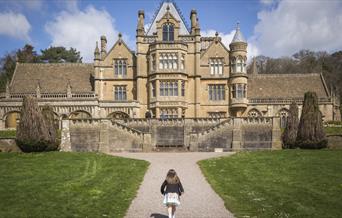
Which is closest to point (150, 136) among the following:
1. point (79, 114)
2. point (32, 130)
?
point (32, 130)

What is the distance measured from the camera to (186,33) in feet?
142

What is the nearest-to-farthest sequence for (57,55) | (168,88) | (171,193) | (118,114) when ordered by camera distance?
1. (171,193)
2. (118,114)
3. (168,88)
4. (57,55)

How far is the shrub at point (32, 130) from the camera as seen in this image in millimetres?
25312

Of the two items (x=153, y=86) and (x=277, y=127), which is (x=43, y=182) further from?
(x=153, y=86)

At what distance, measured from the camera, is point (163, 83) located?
4072 centimetres

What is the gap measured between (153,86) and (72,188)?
26.7m

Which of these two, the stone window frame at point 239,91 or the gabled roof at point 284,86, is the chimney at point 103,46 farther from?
the gabled roof at point 284,86

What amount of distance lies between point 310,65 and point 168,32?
158 ft

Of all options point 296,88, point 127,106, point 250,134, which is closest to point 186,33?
point 127,106

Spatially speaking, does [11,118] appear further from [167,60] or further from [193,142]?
[193,142]

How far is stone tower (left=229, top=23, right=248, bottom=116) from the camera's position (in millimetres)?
42062

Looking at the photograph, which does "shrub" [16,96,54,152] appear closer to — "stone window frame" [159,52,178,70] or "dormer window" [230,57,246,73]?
"stone window frame" [159,52,178,70]

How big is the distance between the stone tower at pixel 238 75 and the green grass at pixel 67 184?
2139cm

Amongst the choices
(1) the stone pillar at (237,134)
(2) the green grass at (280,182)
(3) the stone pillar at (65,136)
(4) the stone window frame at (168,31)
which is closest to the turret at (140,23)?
(4) the stone window frame at (168,31)
